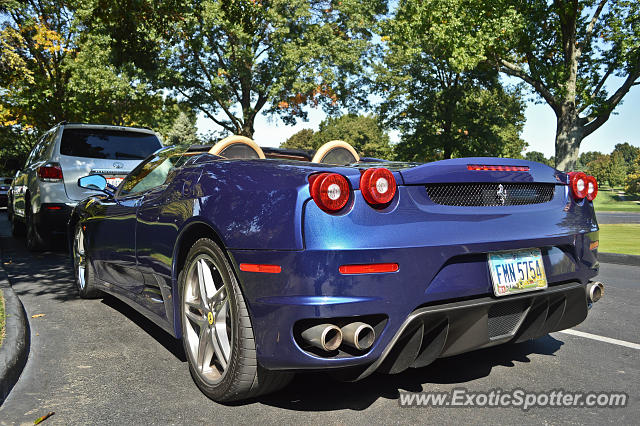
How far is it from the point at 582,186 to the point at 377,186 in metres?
1.60

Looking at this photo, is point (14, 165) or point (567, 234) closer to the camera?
point (567, 234)

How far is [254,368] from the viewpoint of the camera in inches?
103

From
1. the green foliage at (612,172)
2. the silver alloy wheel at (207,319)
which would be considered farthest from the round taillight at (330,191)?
the green foliage at (612,172)

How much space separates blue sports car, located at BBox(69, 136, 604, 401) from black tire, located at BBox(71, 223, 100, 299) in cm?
202

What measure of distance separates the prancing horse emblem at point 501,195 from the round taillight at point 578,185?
24.7 inches

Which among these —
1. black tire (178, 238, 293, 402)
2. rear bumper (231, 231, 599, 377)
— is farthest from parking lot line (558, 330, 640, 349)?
black tire (178, 238, 293, 402)

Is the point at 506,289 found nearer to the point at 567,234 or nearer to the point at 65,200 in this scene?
the point at 567,234

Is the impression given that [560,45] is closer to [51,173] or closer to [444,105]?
[444,105]

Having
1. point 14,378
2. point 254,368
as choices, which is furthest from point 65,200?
point 254,368

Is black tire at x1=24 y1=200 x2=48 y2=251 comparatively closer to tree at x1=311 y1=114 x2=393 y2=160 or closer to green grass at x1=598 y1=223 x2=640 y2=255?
green grass at x1=598 y1=223 x2=640 y2=255

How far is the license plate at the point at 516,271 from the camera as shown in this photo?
271cm

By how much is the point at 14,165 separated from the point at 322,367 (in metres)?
10.3

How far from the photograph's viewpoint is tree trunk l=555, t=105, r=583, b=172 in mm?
16922

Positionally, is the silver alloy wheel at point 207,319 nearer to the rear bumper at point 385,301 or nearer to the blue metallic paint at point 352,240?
the blue metallic paint at point 352,240
